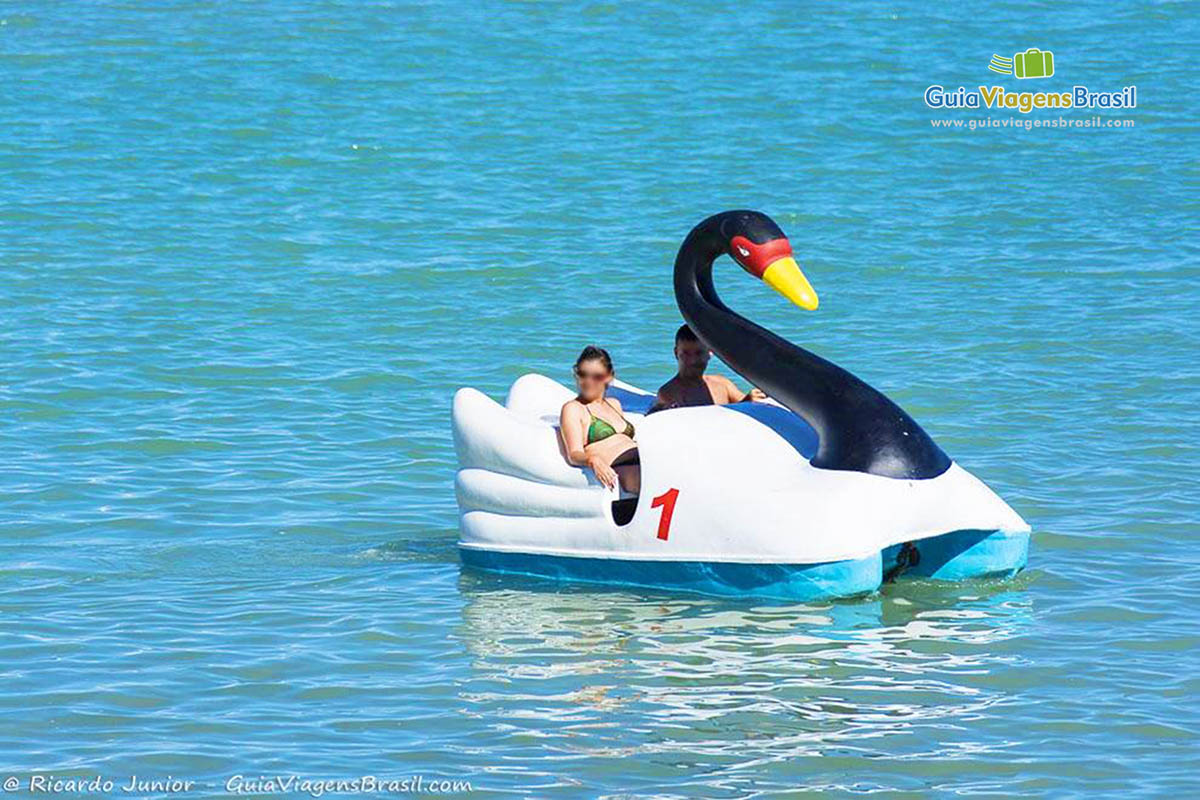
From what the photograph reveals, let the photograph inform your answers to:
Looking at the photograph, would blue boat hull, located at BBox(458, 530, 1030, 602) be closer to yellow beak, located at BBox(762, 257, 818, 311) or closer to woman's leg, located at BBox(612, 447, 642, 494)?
woman's leg, located at BBox(612, 447, 642, 494)

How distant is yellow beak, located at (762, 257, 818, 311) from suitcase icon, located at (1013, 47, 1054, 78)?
48.7ft

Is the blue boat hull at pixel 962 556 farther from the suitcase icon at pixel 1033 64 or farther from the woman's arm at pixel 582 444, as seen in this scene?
the suitcase icon at pixel 1033 64

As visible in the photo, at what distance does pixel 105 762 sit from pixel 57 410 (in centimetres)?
585

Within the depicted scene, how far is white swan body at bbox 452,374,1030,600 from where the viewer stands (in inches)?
319

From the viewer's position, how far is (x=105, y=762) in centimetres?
666

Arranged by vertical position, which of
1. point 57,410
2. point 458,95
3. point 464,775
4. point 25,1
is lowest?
point 464,775

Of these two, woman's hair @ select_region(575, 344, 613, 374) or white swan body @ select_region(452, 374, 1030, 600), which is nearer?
white swan body @ select_region(452, 374, 1030, 600)

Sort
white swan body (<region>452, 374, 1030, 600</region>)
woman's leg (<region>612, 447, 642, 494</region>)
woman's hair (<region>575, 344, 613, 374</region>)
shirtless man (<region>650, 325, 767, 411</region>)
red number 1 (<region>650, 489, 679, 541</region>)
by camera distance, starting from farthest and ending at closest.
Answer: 1. shirtless man (<region>650, 325, 767, 411</region>)
2. woman's hair (<region>575, 344, 613, 374</region>)
3. woman's leg (<region>612, 447, 642, 494</region>)
4. red number 1 (<region>650, 489, 679, 541</region>)
5. white swan body (<region>452, 374, 1030, 600</region>)

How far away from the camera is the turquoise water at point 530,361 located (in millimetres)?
7016

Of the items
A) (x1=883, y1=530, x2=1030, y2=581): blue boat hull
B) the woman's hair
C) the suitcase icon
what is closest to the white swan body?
(x1=883, y1=530, x2=1030, y2=581): blue boat hull

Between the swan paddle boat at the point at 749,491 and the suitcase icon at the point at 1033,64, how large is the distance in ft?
48.3

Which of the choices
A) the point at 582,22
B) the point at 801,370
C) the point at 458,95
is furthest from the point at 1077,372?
the point at 582,22

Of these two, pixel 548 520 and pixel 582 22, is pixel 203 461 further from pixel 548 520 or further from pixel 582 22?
pixel 582 22

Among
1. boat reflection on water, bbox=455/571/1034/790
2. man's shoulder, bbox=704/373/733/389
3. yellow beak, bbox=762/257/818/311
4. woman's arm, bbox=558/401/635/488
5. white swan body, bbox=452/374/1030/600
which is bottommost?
boat reflection on water, bbox=455/571/1034/790
